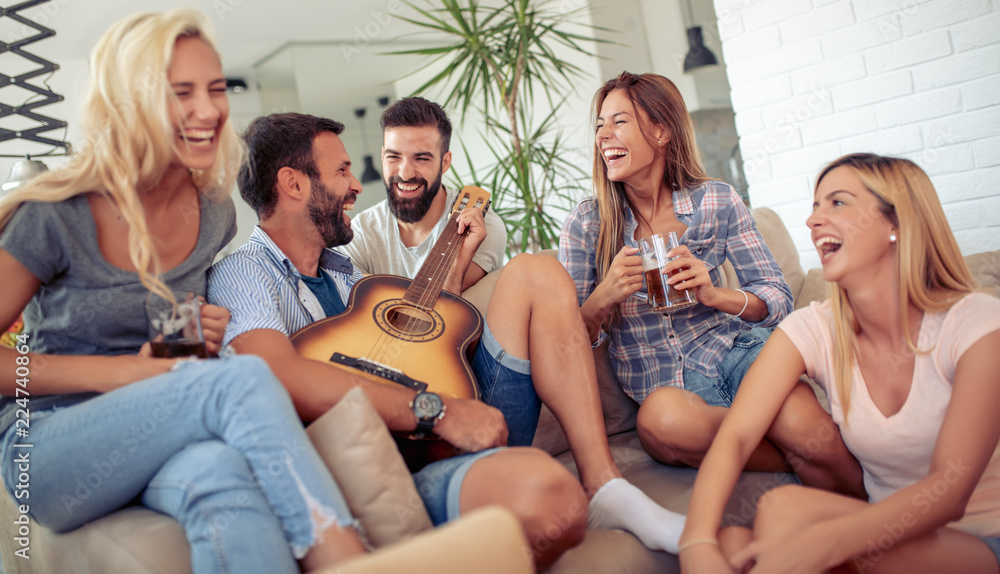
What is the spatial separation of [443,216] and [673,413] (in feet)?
4.02

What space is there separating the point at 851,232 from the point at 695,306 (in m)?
0.65

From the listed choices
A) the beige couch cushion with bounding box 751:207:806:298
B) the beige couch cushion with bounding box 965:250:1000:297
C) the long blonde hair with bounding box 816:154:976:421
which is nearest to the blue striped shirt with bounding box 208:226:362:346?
the long blonde hair with bounding box 816:154:976:421

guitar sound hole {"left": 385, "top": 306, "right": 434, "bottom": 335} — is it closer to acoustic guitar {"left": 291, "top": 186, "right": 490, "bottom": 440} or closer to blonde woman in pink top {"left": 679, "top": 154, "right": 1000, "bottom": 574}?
acoustic guitar {"left": 291, "top": 186, "right": 490, "bottom": 440}

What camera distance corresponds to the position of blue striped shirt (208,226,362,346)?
150cm

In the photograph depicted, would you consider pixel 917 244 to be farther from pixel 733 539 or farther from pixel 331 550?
pixel 331 550

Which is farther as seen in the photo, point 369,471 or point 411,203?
point 411,203

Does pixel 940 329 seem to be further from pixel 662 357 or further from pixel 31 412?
pixel 31 412

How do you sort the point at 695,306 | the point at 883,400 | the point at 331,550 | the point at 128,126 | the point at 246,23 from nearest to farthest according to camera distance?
the point at 331,550
the point at 128,126
the point at 883,400
the point at 695,306
the point at 246,23

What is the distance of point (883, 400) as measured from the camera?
1412mm

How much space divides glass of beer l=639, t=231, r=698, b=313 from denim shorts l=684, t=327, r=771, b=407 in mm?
271

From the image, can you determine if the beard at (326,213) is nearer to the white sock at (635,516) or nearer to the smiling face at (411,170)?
the smiling face at (411,170)

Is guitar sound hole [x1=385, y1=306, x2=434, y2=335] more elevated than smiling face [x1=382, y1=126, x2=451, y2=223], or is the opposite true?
smiling face [x1=382, y1=126, x2=451, y2=223]

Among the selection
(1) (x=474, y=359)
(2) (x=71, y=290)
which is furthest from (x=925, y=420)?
(2) (x=71, y=290)

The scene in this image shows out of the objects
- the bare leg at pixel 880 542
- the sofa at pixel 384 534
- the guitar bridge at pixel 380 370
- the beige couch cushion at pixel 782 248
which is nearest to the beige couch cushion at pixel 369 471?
the sofa at pixel 384 534
